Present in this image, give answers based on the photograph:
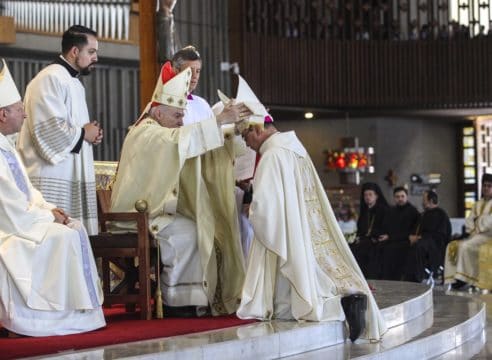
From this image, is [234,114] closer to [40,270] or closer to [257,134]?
[257,134]

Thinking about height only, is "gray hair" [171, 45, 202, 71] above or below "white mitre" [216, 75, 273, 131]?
above

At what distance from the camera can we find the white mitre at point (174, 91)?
255 inches

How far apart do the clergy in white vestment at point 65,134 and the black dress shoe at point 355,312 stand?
5.12 ft

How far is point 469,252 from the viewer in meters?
12.1

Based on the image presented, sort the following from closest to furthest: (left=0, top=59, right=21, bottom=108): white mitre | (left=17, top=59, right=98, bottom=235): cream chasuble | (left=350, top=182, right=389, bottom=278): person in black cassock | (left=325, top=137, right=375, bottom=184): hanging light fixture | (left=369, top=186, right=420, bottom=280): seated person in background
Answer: (left=0, top=59, right=21, bottom=108): white mitre, (left=17, top=59, right=98, bottom=235): cream chasuble, (left=369, top=186, right=420, bottom=280): seated person in background, (left=350, top=182, right=389, bottom=278): person in black cassock, (left=325, top=137, right=375, bottom=184): hanging light fixture

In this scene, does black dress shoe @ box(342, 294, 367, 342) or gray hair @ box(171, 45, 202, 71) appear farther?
gray hair @ box(171, 45, 202, 71)

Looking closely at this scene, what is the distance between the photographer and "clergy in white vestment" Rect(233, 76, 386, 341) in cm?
604

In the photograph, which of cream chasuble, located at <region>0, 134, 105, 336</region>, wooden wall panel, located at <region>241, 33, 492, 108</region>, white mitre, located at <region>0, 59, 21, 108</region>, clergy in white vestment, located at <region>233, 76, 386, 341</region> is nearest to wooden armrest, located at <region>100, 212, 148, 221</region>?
cream chasuble, located at <region>0, 134, 105, 336</region>

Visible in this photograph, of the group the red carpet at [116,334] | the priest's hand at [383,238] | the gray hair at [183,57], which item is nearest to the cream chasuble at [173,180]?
the red carpet at [116,334]

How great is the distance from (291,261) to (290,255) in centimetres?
3

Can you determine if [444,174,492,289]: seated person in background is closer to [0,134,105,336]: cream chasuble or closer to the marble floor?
the marble floor

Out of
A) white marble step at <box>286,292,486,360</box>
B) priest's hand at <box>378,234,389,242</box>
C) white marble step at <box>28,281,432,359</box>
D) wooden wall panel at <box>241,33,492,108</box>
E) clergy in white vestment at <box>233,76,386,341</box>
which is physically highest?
wooden wall panel at <box>241,33,492,108</box>

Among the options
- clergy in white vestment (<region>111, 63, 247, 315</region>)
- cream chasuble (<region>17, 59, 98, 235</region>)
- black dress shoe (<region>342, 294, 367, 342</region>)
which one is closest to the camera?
black dress shoe (<region>342, 294, 367, 342</region>)

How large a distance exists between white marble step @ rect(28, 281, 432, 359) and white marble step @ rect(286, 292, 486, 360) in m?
0.03
